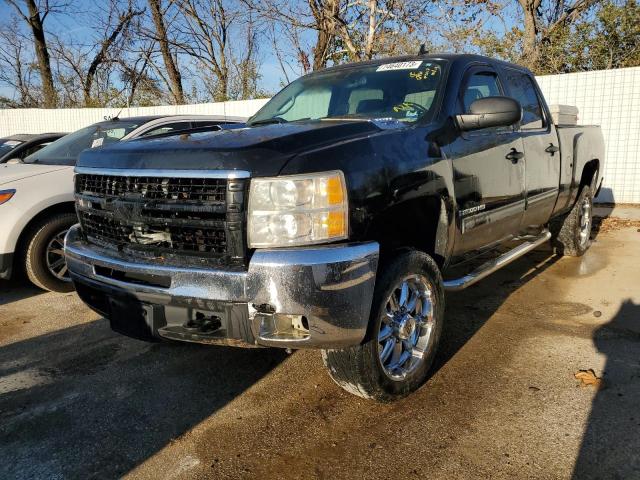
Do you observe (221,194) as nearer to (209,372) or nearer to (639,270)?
(209,372)

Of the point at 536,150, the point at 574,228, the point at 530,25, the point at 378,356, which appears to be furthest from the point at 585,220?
the point at 530,25

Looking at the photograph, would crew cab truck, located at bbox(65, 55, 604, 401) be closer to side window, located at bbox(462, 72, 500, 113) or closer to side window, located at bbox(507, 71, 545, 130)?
side window, located at bbox(462, 72, 500, 113)

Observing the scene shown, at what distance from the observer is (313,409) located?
288cm

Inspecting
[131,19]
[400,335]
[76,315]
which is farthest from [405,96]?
[131,19]

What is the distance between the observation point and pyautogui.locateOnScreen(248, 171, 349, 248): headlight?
91.3 inches

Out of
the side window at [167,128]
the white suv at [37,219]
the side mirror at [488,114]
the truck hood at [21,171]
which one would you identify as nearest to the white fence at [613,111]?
the side window at [167,128]

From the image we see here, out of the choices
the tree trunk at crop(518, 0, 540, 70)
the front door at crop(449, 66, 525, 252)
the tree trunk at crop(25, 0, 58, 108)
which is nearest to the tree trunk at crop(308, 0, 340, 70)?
the tree trunk at crop(518, 0, 540, 70)

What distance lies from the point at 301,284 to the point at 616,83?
9.34 meters

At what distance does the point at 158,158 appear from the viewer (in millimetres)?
2600

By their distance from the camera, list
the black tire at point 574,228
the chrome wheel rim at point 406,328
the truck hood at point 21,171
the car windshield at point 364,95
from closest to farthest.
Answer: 1. the chrome wheel rim at point 406,328
2. the car windshield at point 364,95
3. the truck hood at point 21,171
4. the black tire at point 574,228

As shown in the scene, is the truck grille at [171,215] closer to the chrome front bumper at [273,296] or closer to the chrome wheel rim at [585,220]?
the chrome front bumper at [273,296]

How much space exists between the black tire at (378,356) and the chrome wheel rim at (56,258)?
3.42 m

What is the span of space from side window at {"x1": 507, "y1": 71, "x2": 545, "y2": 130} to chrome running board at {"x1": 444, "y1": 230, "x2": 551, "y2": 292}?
1.01 meters

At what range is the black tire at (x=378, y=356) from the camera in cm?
257
